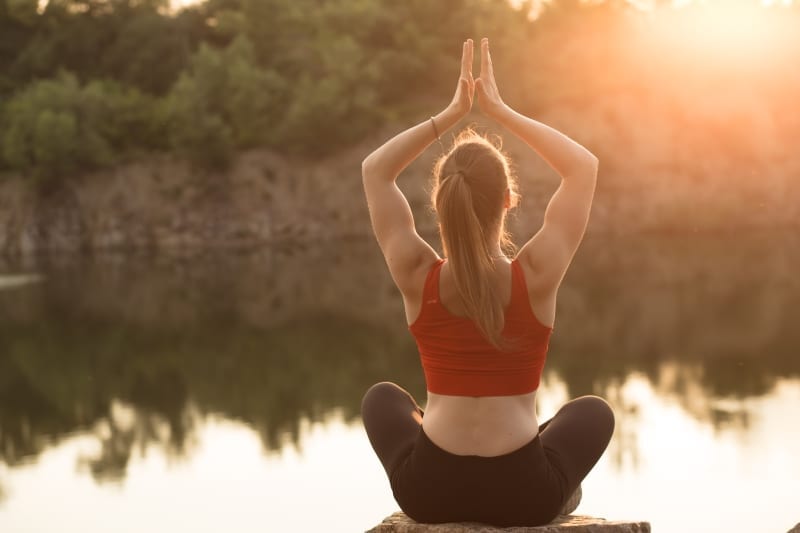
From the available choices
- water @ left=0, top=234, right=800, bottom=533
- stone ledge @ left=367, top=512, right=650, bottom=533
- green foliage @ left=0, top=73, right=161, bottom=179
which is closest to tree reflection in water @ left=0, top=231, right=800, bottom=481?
water @ left=0, top=234, right=800, bottom=533

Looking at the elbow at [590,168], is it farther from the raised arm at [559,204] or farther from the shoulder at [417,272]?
the shoulder at [417,272]

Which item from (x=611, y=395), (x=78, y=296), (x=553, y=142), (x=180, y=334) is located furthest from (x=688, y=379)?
(x=78, y=296)

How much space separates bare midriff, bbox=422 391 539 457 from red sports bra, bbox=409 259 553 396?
22mm

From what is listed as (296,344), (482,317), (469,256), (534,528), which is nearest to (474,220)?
(469,256)

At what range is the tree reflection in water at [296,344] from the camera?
963 cm

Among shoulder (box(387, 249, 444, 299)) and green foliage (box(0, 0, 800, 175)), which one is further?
green foliage (box(0, 0, 800, 175))

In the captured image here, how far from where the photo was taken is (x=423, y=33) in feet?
93.1

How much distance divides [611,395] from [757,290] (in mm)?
6468

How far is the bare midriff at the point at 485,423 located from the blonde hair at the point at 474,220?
172mm

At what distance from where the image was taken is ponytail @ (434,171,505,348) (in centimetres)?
268

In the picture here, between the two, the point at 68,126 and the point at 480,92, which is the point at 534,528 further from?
the point at 68,126

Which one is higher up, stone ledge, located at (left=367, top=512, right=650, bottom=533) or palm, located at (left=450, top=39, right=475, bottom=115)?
palm, located at (left=450, top=39, right=475, bottom=115)

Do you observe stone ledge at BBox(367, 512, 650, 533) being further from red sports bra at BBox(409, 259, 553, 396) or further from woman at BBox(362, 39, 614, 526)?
red sports bra at BBox(409, 259, 553, 396)

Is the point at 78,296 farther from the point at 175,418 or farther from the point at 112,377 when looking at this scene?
the point at 175,418
